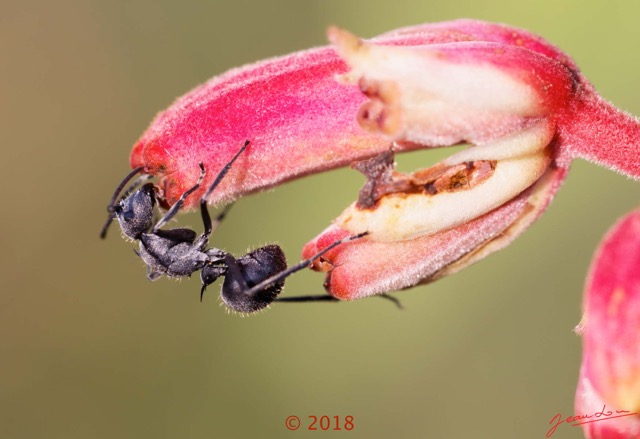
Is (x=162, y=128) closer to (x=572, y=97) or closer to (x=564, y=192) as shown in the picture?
(x=572, y=97)

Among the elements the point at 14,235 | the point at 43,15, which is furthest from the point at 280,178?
the point at 43,15

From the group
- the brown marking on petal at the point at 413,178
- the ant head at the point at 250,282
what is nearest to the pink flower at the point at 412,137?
the brown marking on petal at the point at 413,178

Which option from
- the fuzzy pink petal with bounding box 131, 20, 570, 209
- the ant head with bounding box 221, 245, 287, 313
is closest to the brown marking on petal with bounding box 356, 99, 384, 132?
the fuzzy pink petal with bounding box 131, 20, 570, 209

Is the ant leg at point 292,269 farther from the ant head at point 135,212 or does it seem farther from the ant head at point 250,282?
the ant head at point 135,212

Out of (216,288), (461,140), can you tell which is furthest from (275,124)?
(216,288)

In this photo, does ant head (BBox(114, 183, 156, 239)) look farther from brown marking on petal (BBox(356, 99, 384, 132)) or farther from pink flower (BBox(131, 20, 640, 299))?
brown marking on petal (BBox(356, 99, 384, 132))

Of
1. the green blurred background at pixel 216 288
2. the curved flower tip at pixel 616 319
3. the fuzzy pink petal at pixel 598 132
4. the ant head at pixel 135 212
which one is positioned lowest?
the curved flower tip at pixel 616 319
